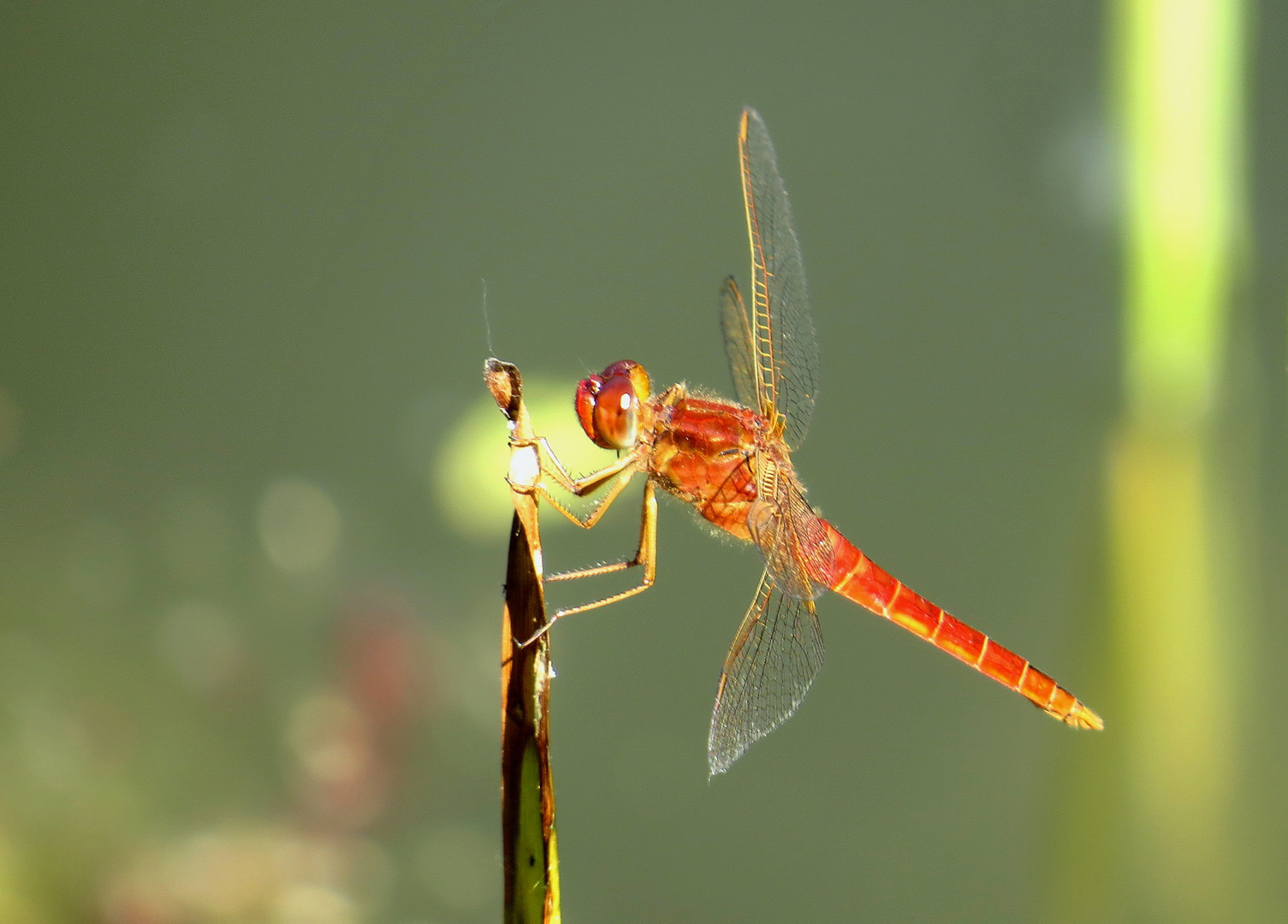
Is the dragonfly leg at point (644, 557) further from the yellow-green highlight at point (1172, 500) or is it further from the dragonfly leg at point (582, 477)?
the yellow-green highlight at point (1172, 500)

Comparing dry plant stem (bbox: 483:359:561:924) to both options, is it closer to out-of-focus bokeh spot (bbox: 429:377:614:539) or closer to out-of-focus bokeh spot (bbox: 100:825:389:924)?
out-of-focus bokeh spot (bbox: 429:377:614:539)

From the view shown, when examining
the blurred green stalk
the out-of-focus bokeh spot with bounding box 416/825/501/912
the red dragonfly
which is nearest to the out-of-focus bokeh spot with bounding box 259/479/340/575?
the out-of-focus bokeh spot with bounding box 416/825/501/912

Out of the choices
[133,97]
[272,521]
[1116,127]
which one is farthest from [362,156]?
[1116,127]

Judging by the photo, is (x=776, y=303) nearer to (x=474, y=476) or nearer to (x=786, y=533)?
(x=786, y=533)

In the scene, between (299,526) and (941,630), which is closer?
(941,630)

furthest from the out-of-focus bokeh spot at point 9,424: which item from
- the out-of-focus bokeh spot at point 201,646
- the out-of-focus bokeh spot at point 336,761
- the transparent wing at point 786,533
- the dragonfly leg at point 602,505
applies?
the transparent wing at point 786,533

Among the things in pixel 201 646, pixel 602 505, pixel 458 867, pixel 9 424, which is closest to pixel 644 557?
pixel 602 505

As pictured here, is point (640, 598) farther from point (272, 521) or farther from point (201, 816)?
point (201, 816)
